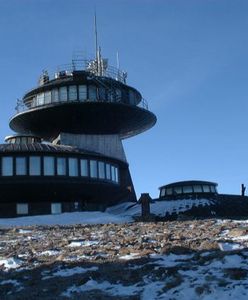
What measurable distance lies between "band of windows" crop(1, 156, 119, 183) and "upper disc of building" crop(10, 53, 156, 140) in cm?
643

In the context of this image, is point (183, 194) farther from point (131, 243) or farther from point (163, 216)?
point (131, 243)

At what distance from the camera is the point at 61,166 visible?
46.5 m

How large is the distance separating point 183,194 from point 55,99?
57.5 ft

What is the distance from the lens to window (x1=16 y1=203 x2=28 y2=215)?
4588 centimetres

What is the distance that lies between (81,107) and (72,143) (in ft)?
11.6

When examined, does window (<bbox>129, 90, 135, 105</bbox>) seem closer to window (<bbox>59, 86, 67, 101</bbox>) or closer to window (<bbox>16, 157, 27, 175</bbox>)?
window (<bbox>59, 86, 67, 101</bbox>)

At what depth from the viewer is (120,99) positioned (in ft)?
179

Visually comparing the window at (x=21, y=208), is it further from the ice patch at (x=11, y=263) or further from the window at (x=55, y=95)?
the ice patch at (x=11, y=263)

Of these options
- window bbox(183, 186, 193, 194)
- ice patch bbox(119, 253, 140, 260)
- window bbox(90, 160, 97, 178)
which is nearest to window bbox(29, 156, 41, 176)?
window bbox(90, 160, 97, 178)

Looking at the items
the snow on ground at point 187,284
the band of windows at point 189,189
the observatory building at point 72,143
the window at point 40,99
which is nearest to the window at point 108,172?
the observatory building at point 72,143

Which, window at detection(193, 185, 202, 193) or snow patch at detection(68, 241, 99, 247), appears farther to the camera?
window at detection(193, 185, 202, 193)

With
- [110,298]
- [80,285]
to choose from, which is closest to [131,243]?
[80,285]

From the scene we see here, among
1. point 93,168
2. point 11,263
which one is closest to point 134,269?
point 11,263

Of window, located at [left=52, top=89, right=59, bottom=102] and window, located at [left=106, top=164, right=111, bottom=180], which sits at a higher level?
window, located at [left=52, top=89, right=59, bottom=102]
